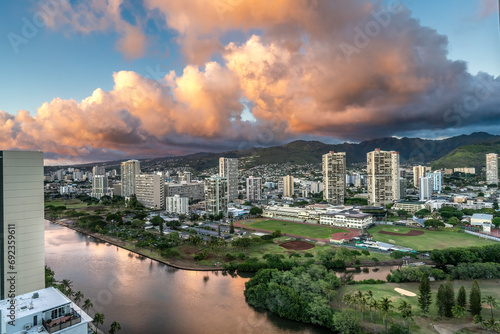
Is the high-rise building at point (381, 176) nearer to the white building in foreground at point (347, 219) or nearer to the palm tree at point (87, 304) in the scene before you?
the white building in foreground at point (347, 219)

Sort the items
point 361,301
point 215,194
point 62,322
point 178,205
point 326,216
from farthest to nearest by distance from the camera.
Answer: point 178,205 < point 215,194 < point 326,216 < point 361,301 < point 62,322

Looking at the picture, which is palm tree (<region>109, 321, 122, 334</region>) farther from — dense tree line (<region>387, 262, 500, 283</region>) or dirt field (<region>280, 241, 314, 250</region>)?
dirt field (<region>280, 241, 314, 250</region>)

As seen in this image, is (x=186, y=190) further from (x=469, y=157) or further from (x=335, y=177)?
(x=469, y=157)

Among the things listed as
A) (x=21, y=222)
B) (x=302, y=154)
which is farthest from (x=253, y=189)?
(x=302, y=154)

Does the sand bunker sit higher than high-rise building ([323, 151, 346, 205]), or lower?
lower

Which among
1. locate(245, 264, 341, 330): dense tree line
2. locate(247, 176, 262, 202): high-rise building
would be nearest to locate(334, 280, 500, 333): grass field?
locate(245, 264, 341, 330): dense tree line

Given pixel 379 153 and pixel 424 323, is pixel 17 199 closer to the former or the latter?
pixel 424 323

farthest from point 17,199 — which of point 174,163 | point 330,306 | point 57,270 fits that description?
point 174,163
